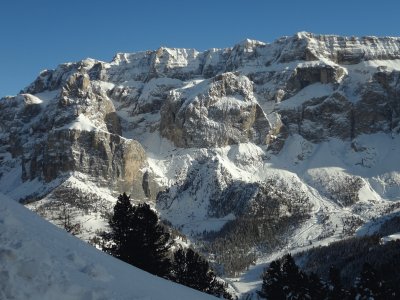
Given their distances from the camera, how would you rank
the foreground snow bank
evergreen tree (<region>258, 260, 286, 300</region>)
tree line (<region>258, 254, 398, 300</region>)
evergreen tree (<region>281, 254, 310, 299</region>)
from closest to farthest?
the foreground snow bank < evergreen tree (<region>281, 254, 310, 299</region>) < tree line (<region>258, 254, 398, 300</region>) < evergreen tree (<region>258, 260, 286, 300</region>)

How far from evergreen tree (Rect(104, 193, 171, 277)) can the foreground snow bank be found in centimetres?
1924

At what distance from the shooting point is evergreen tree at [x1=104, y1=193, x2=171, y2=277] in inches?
1517

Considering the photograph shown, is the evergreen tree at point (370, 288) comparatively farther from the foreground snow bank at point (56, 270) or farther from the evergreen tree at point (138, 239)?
the foreground snow bank at point (56, 270)

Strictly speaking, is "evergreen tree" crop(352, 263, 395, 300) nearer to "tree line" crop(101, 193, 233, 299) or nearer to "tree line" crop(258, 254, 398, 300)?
"tree line" crop(258, 254, 398, 300)

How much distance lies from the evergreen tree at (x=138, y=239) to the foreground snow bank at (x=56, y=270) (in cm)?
1924

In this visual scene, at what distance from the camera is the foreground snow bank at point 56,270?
1441 cm

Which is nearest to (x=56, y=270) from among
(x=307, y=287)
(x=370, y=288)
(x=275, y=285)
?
(x=275, y=285)

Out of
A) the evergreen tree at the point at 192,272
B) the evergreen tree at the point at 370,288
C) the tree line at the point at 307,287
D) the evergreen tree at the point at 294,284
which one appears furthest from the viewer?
the evergreen tree at the point at 192,272

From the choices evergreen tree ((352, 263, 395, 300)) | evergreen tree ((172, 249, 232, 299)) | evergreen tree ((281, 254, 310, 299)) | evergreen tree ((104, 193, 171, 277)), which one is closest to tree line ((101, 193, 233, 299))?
evergreen tree ((104, 193, 171, 277))

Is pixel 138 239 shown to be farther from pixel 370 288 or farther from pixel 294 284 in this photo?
pixel 370 288

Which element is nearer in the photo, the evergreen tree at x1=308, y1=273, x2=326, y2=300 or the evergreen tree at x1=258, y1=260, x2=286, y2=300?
the evergreen tree at x1=258, y1=260, x2=286, y2=300

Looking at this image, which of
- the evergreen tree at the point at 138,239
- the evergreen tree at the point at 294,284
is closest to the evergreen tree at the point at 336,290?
A: the evergreen tree at the point at 294,284

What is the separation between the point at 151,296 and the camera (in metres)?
16.9

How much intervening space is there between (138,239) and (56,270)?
24.1 m
